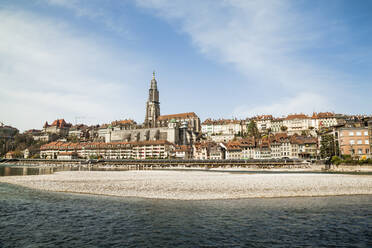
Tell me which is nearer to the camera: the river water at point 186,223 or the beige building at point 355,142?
the river water at point 186,223

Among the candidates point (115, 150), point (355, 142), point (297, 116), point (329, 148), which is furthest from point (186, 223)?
point (297, 116)

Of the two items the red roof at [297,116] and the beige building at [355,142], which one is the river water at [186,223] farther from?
the red roof at [297,116]

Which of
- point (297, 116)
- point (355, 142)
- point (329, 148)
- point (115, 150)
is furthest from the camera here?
point (297, 116)

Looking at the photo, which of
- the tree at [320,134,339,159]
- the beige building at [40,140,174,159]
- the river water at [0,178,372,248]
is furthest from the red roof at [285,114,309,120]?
the river water at [0,178,372,248]

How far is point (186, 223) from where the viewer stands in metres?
17.5

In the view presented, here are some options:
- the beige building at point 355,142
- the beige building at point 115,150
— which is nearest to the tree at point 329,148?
the beige building at point 355,142

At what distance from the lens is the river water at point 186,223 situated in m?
14.1

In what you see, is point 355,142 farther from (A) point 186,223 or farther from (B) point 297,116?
(B) point 297,116

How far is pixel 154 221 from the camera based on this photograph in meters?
18.0

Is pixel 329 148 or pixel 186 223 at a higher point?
pixel 329 148

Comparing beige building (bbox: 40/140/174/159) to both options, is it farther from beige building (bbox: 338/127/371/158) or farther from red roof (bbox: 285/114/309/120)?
beige building (bbox: 338/127/371/158)

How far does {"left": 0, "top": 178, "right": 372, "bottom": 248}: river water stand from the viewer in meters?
14.1

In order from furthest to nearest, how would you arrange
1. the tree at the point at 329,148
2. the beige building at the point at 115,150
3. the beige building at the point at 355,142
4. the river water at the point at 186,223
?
1. the beige building at the point at 115,150
2. the tree at the point at 329,148
3. the beige building at the point at 355,142
4. the river water at the point at 186,223

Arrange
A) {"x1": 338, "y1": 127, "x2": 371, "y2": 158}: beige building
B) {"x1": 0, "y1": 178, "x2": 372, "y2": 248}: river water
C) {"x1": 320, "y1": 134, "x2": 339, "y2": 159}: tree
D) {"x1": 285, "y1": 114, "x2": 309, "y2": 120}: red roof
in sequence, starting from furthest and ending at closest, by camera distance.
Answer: {"x1": 285, "y1": 114, "x2": 309, "y2": 120}: red roof < {"x1": 320, "y1": 134, "x2": 339, "y2": 159}: tree < {"x1": 338, "y1": 127, "x2": 371, "y2": 158}: beige building < {"x1": 0, "y1": 178, "x2": 372, "y2": 248}: river water
